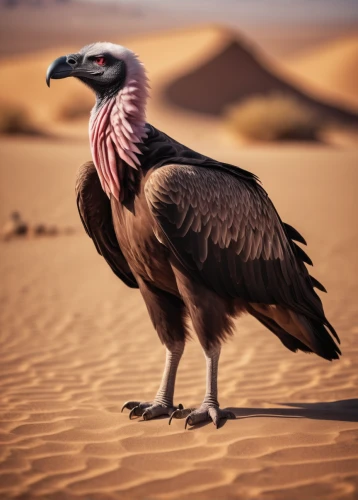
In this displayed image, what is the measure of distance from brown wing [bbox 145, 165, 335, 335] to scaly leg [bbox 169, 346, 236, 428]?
18.1 inches

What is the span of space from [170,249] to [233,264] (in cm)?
49

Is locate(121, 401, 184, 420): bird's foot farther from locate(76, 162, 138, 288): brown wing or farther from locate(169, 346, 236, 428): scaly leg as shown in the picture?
locate(76, 162, 138, 288): brown wing

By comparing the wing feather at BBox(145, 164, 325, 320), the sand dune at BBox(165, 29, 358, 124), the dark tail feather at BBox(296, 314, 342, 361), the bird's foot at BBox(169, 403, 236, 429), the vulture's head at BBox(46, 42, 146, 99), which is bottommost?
the bird's foot at BBox(169, 403, 236, 429)

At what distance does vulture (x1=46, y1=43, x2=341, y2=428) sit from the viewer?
3879 millimetres

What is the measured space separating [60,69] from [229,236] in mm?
1550

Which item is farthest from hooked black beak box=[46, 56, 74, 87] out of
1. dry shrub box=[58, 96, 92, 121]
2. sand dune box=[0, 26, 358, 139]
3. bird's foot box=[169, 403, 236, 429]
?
dry shrub box=[58, 96, 92, 121]

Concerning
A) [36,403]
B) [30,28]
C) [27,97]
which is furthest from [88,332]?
[30,28]

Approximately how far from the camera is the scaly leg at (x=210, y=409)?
414 centimetres

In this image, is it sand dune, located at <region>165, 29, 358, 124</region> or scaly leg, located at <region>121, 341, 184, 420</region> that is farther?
sand dune, located at <region>165, 29, 358, 124</region>

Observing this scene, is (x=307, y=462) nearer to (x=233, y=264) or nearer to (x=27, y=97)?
(x=233, y=264)

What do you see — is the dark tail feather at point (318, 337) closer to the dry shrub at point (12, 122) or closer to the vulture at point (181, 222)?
the vulture at point (181, 222)

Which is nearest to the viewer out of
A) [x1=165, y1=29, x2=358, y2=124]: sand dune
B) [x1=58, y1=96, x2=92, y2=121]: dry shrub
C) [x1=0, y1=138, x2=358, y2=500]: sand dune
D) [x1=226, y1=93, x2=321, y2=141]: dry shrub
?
[x1=0, y1=138, x2=358, y2=500]: sand dune

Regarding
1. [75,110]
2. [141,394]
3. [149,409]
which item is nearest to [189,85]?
[75,110]

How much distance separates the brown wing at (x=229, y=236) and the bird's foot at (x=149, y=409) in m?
1.03
